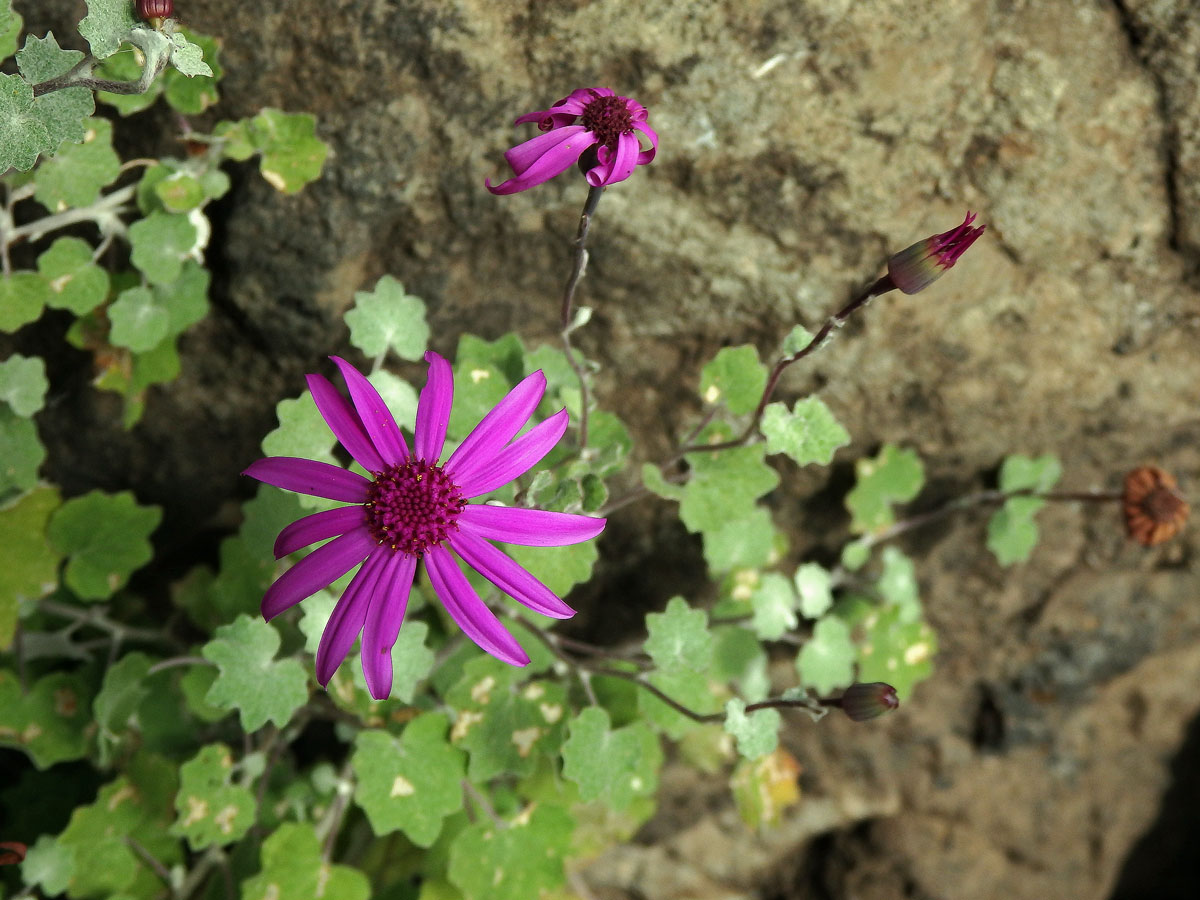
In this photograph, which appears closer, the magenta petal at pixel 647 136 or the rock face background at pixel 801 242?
the magenta petal at pixel 647 136

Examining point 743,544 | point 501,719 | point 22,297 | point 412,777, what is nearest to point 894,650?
point 743,544

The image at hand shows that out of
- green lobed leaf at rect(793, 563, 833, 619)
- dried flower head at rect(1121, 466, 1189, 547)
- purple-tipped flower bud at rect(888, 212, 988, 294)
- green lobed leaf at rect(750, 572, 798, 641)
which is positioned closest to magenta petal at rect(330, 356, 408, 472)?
purple-tipped flower bud at rect(888, 212, 988, 294)

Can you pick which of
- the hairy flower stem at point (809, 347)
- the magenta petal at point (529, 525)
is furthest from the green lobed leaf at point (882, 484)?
the magenta petal at point (529, 525)

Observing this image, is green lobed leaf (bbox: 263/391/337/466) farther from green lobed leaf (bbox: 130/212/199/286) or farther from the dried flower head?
the dried flower head

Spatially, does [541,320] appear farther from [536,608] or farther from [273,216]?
[536,608]

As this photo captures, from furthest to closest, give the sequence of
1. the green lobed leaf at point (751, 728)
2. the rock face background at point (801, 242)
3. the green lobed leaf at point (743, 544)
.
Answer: the green lobed leaf at point (743, 544)
the rock face background at point (801, 242)
the green lobed leaf at point (751, 728)

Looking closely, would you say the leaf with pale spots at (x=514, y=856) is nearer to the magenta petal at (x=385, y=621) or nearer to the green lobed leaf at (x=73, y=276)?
the magenta petal at (x=385, y=621)
